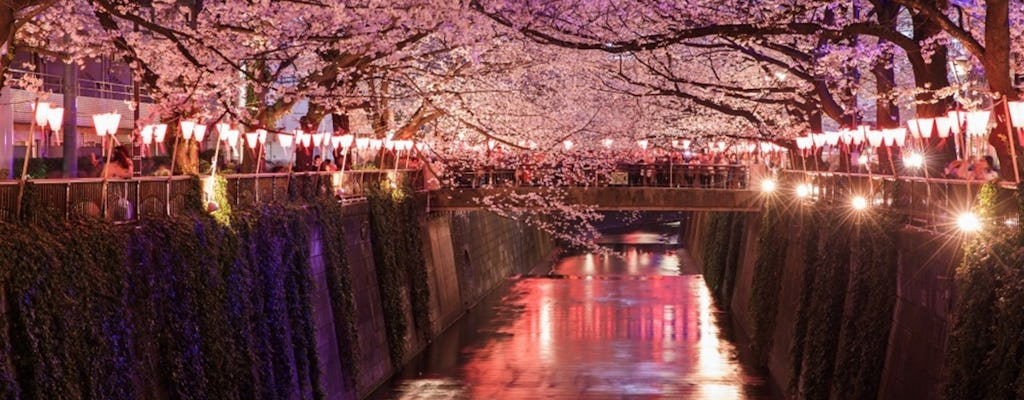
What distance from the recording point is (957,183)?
52.1 ft

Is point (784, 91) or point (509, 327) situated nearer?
point (784, 91)

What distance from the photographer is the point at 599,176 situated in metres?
40.8

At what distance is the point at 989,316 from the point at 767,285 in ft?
61.9

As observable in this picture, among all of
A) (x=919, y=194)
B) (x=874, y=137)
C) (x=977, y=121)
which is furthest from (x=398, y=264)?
(x=977, y=121)

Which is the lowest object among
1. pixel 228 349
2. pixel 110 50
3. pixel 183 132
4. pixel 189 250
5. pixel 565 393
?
pixel 565 393

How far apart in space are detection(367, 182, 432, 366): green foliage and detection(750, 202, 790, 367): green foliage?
28.4 feet

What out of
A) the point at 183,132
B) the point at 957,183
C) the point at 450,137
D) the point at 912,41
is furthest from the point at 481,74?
the point at 957,183

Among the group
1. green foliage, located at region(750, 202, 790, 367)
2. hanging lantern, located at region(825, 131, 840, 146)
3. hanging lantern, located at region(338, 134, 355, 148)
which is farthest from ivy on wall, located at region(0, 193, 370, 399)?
green foliage, located at region(750, 202, 790, 367)

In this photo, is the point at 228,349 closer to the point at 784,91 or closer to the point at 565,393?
the point at 565,393

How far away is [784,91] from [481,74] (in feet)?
26.1

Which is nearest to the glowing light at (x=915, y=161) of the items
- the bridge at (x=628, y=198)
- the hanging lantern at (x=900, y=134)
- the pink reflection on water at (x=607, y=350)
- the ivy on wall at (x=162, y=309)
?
the hanging lantern at (x=900, y=134)

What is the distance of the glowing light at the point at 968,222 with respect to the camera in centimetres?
1456

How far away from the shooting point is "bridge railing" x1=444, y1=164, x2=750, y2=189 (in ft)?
129

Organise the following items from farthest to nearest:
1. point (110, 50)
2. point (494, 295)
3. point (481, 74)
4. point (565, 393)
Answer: point (494, 295)
point (481, 74)
point (565, 393)
point (110, 50)
